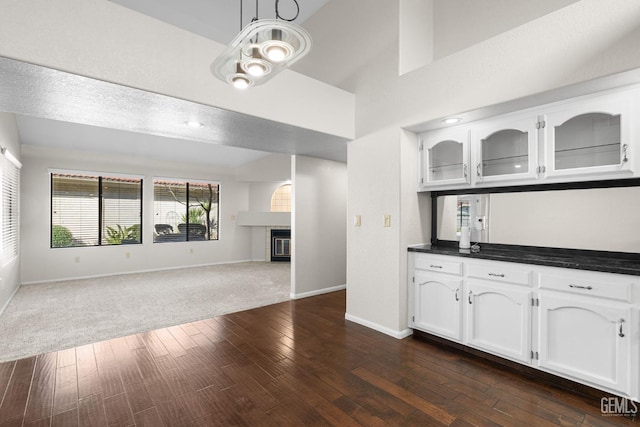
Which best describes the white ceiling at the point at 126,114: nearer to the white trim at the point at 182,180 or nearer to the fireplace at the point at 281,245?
the white trim at the point at 182,180

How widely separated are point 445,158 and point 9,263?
6.14 metres

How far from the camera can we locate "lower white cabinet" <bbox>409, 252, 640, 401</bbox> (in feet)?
6.48

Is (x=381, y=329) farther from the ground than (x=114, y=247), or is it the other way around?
(x=114, y=247)

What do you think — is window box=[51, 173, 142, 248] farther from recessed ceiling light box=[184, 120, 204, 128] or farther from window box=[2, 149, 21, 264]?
recessed ceiling light box=[184, 120, 204, 128]

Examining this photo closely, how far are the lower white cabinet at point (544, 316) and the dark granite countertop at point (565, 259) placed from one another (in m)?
0.05

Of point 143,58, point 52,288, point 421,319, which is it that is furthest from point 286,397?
point 52,288

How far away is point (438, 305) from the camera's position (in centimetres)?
298

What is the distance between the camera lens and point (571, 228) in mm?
2545

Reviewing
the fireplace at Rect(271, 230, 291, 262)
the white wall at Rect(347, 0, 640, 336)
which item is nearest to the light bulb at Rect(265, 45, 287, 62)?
the white wall at Rect(347, 0, 640, 336)

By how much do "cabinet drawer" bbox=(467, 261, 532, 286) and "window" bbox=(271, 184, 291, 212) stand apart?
6.84 m

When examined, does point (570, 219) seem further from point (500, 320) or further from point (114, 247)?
point (114, 247)

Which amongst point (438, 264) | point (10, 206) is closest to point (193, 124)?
point (438, 264)

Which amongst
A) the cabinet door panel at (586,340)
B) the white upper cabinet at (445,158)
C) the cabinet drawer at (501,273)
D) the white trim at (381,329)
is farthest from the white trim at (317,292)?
the cabinet door panel at (586,340)

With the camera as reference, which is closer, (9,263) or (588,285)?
(588,285)
